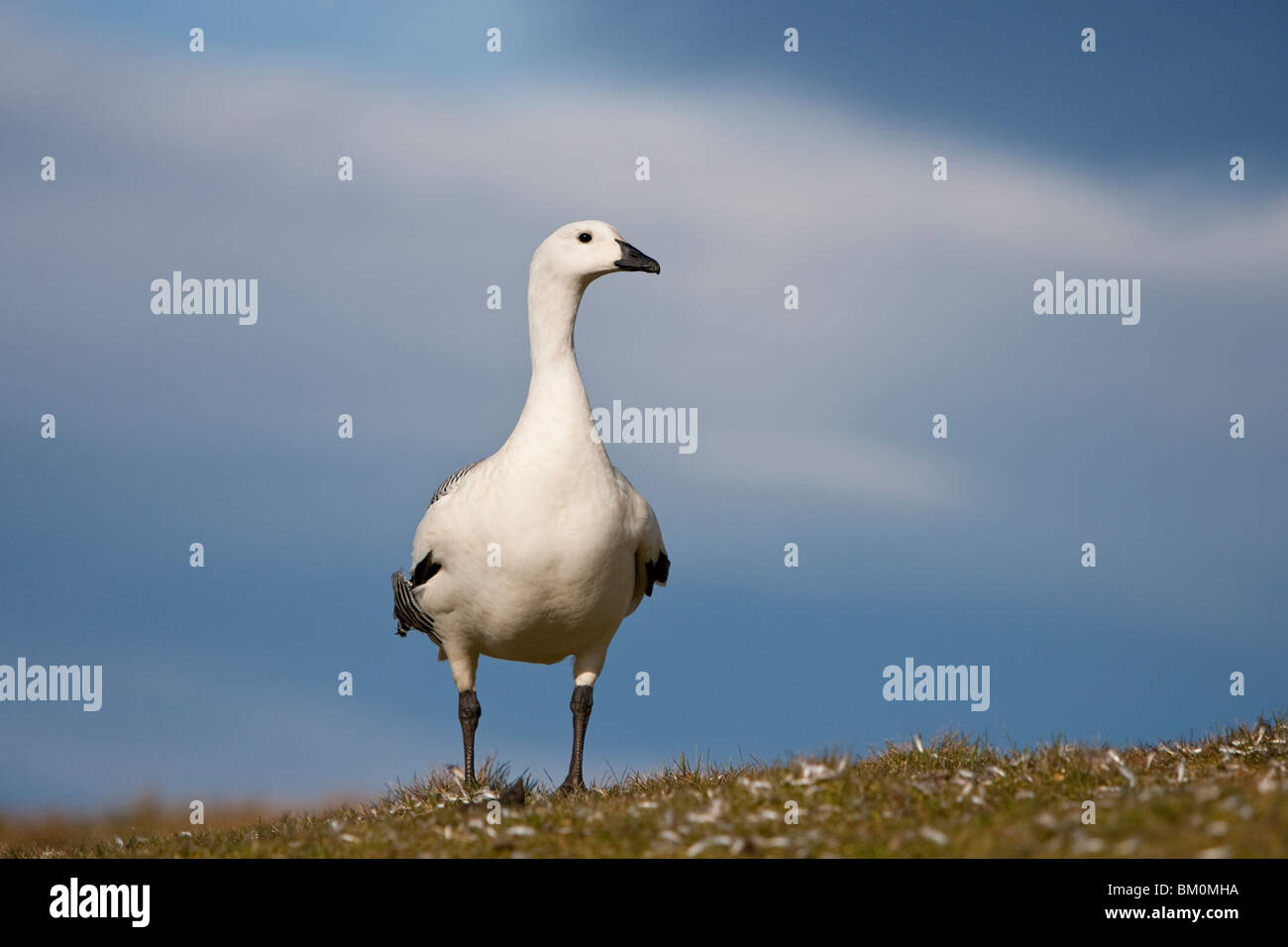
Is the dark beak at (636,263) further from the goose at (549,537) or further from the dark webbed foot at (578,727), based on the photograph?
the dark webbed foot at (578,727)

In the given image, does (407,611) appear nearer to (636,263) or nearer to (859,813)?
(636,263)

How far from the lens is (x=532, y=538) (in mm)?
12164

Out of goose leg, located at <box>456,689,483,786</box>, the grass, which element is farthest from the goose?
the grass

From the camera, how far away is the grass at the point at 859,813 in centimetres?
760

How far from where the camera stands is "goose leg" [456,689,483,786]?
1369cm

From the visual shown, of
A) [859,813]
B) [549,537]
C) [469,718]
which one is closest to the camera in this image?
[859,813]

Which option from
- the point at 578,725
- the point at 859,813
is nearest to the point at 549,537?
the point at 578,725

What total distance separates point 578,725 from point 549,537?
250 centimetres

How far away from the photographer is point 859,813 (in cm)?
902

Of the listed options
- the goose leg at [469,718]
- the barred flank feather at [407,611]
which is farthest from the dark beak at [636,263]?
the goose leg at [469,718]

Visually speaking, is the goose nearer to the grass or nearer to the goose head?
the goose head
